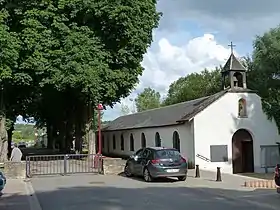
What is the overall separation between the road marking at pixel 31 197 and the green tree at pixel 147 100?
254ft

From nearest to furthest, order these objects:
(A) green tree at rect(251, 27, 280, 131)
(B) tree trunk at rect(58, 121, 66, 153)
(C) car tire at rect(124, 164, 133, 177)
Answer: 1. (C) car tire at rect(124, 164, 133, 177)
2. (A) green tree at rect(251, 27, 280, 131)
3. (B) tree trunk at rect(58, 121, 66, 153)

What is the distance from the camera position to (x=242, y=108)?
3516 centimetres

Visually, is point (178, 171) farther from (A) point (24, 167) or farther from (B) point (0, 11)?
(B) point (0, 11)

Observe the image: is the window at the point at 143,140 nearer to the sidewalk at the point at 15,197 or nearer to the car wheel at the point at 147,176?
the car wheel at the point at 147,176

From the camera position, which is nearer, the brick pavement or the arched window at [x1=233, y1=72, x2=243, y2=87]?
the brick pavement

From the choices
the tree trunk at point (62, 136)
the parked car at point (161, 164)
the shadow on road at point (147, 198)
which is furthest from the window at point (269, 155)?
the tree trunk at point (62, 136)

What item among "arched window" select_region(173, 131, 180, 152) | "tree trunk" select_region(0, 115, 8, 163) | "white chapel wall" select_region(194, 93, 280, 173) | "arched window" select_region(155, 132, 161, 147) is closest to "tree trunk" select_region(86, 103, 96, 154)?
"tree trunk" select_region(0, 115, 8, 163)

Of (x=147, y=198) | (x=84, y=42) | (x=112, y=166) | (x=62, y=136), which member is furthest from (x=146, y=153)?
(x=62, y=136)

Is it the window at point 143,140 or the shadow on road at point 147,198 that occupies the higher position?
the window at point 143,140

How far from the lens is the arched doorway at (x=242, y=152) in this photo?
3466 cm

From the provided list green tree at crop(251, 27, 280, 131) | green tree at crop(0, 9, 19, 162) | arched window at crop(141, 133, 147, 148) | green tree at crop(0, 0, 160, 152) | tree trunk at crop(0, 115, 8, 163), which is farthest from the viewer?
arched window at crop(141, 133, 147, 148)

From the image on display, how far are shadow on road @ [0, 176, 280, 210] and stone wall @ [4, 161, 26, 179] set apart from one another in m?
4.56

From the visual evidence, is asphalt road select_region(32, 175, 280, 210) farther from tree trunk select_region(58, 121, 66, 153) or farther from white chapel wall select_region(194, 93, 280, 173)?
tree trunk select_region(58, 121, 66, 153)

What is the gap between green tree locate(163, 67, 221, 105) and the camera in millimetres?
72000
